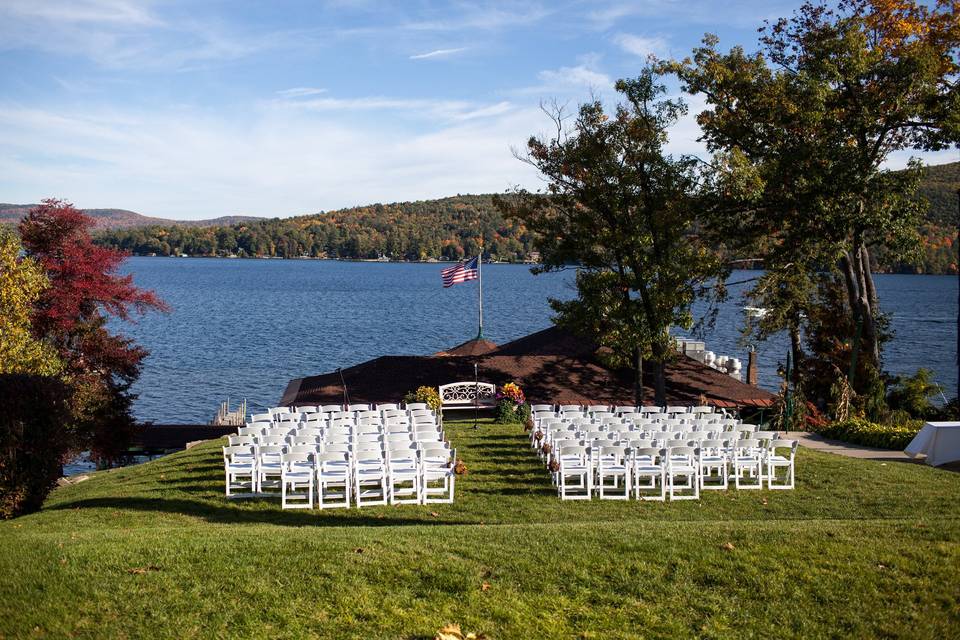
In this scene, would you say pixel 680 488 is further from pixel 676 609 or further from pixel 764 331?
pixel 764 331

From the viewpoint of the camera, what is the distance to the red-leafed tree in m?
22.9

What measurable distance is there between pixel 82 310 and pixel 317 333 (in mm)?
48379

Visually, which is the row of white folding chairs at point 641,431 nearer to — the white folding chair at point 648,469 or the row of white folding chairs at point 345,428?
the white folding chair at point 648,469

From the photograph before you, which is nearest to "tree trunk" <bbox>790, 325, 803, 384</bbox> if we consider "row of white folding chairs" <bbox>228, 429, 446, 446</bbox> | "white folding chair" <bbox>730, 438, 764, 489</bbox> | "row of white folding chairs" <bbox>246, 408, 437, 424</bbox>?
"white folding chair" <bbox>730, 438, 764, 489</bbox>

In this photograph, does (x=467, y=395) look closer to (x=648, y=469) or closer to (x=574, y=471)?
(x=574, y=471)

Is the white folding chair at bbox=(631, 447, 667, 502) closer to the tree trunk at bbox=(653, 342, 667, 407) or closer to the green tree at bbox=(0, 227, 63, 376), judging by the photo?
the tree trunk at bbox=(653, 342, 667, 407)

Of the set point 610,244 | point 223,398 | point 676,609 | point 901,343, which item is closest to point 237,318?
point 223,398

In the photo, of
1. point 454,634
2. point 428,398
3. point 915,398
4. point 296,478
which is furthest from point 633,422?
point 915,398

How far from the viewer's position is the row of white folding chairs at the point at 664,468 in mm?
12492

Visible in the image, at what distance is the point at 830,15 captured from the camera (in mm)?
25797

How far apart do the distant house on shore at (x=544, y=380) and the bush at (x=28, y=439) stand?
9.79 meters

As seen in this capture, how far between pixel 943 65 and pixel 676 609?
23938mm

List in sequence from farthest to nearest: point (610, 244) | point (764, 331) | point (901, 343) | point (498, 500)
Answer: point (901, 343) < point (764, 331) < point (610, 244) < point (498, 500)

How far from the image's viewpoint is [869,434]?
18.9 meters
